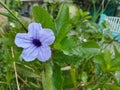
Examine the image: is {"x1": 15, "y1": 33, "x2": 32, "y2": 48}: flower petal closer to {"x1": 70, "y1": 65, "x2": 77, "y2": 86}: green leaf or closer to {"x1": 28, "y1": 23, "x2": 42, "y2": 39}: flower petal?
{"x1": 28, "y1": 23, "x2": 42, "y2": 39}: flower petal

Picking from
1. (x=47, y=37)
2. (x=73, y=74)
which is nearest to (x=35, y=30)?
(x=47, y=37)

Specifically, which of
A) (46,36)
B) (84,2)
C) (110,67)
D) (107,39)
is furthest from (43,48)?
(84,2)

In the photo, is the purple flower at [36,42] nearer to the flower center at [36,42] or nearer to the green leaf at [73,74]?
the flower center at [36,42]

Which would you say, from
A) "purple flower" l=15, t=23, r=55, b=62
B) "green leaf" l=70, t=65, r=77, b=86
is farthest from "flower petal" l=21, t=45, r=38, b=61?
"green leaf" l=70, t=65, r=77, b=86

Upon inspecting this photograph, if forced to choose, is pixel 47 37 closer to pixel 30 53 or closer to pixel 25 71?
pixel 30 53

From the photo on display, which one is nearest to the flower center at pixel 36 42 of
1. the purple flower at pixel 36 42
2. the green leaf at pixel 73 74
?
the purple flower at pixel 36 42

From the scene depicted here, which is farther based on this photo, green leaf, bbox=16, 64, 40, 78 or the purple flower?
green leaf, bbox=16, 64, 40, 78
